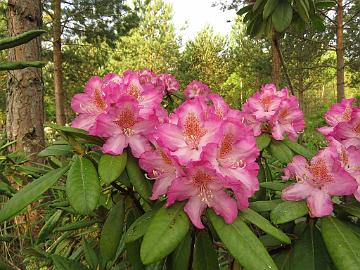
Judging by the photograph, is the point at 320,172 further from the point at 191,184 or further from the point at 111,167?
the point at 111,167

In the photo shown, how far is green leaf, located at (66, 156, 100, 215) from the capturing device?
84 cm

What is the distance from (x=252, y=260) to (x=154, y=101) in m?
0.48

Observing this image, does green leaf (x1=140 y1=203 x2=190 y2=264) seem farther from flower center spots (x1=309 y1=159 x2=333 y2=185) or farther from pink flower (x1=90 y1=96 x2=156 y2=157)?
flower center spots (x1=309 y1=159 x2=333 y2=185)

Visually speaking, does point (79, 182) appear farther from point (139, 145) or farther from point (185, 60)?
point (185, 60)

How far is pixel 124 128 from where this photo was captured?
39.7 inches

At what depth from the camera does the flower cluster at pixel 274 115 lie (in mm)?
1555

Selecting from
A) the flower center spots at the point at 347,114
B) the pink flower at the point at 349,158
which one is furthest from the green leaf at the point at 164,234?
the flower center spots at the point at 347,114

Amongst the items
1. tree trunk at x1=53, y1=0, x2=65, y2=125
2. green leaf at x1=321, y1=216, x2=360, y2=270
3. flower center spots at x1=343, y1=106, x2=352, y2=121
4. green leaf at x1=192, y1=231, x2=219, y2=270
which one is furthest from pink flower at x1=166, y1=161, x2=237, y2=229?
tree trunk at x1=53, y1=0, x2=65, y2=125

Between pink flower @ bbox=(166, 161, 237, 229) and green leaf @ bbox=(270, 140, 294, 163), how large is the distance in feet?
2.01

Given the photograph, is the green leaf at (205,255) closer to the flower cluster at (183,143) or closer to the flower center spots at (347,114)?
the flower cluster at (183,143)

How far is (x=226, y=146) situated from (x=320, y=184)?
0.32 metres

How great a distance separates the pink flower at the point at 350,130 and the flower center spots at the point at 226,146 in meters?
0.50

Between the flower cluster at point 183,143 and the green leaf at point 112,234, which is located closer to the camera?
the flower cluster at point 183,143

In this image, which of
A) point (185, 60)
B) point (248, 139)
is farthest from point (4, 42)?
point (185, 60)
